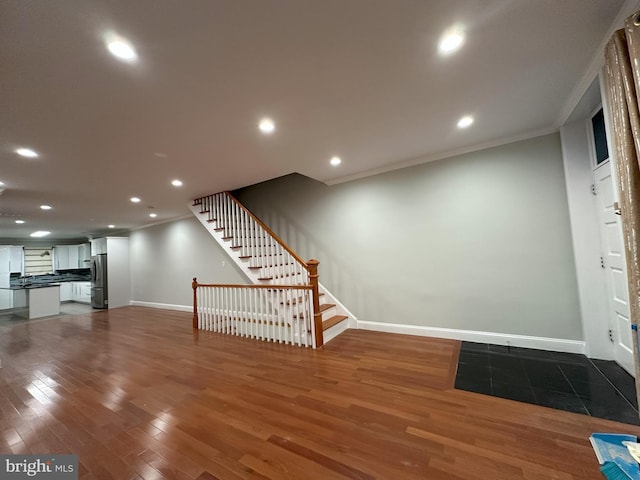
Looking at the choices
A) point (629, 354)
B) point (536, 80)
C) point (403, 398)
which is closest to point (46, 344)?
point (403, 398)

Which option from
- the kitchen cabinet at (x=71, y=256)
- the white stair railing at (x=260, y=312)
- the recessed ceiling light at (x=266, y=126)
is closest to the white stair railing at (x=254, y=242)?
the white stair railing at (x=260, y=312)

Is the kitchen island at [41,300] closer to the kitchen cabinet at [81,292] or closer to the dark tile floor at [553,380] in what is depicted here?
the kitchen cabinet at [81,292]

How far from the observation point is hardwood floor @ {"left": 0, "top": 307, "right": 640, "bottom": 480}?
56.4 inches

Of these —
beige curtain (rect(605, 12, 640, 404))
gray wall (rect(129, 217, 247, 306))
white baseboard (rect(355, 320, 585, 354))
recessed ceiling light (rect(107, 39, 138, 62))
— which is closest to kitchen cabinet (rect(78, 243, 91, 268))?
gray wall (rect(129, 217, 247, 306))

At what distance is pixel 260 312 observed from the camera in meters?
3.85

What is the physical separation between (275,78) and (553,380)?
3.60m

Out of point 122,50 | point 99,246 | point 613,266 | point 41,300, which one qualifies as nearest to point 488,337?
point 613,266

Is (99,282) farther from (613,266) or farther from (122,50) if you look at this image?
(613,266)

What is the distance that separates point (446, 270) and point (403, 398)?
1.96 m

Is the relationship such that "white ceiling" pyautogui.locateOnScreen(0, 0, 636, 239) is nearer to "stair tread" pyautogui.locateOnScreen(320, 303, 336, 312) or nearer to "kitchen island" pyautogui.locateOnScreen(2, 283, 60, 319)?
"stair tread" pyautogui.locateOnScreen(320, 303, 336, 312)

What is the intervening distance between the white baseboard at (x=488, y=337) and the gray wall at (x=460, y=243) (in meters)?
0.07

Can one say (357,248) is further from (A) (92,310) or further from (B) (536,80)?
(A) (92,310)

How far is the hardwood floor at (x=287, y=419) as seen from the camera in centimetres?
143

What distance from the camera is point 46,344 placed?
161 inches
